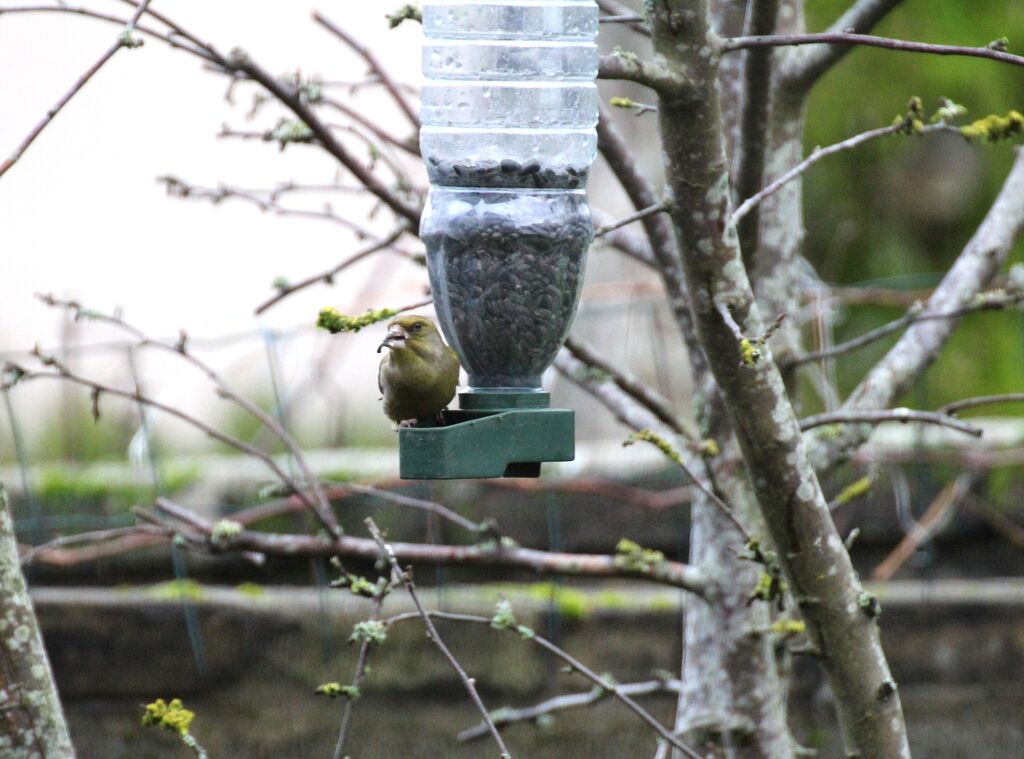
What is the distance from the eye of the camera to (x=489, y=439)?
183cm

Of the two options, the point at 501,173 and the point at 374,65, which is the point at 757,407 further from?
the point at 374,65

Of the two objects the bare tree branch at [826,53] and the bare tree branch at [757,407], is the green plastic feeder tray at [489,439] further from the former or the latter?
the bare tree branch at [826,53]

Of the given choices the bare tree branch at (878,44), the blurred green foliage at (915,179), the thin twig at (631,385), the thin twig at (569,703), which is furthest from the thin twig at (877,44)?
the blurred green foliage at (915,179)

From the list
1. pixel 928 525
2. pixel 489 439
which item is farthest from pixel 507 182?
pixel 928 525

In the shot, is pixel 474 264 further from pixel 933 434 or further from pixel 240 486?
pixel 933 434

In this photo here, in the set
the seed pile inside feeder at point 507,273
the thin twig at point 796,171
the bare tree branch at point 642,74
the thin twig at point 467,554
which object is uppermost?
the bare tree branch at point 642,74

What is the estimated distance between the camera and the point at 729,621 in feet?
8.63

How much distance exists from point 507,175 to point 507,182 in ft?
0.03

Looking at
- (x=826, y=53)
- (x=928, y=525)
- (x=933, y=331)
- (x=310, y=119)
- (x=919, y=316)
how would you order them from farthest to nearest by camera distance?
(x=928, y=525) < (x=933, y=331) < (x=919, y=316) < (x=826, y=53) < (x=310, y=119)

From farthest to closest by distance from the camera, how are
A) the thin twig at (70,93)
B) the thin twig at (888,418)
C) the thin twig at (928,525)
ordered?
1. the thin twig at (928,525)
2. the thin twig at (888,418)
3. the thin twig at (70,93)

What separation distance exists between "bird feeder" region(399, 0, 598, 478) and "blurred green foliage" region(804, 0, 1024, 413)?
2965mm

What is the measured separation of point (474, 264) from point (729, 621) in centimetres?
101

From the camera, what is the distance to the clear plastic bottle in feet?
6.50

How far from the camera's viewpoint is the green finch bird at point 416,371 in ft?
6.22
